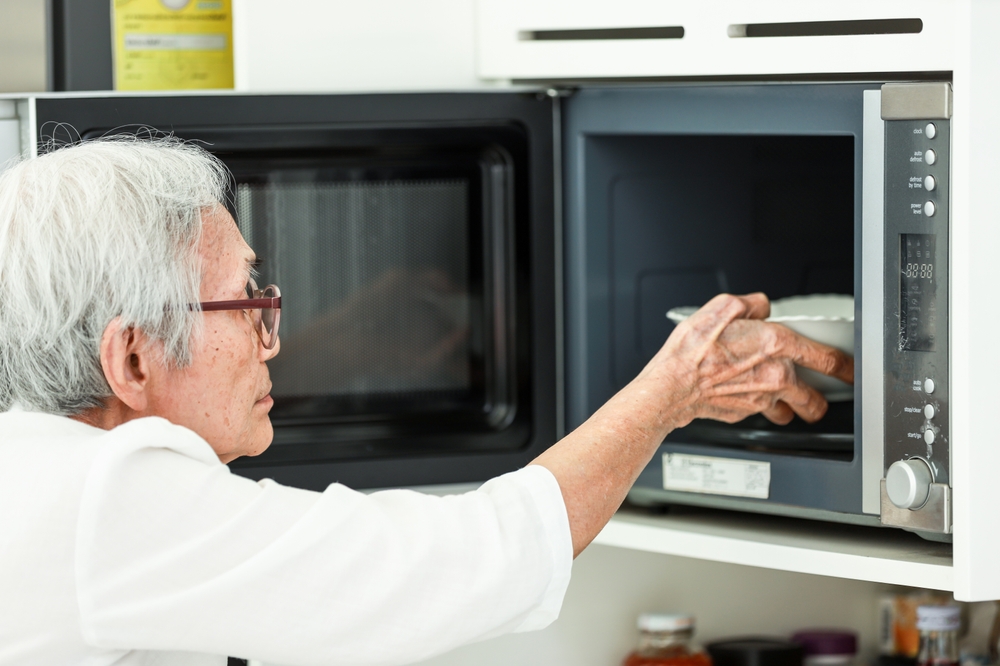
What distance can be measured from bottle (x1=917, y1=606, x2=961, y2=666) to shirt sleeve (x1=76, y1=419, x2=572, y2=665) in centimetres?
69

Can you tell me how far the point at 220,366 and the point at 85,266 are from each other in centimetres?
13

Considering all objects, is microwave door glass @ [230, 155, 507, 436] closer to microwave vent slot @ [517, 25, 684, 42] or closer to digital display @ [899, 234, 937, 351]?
microwave vent slot @ [517, 25, 684, 42]

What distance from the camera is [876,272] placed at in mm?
985

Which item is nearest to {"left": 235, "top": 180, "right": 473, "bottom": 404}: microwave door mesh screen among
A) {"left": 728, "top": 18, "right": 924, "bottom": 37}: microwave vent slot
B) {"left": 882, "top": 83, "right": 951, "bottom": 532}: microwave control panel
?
{"left": 728, "top": 18, "right": 924, "bottom": 37}: microwave vent slot

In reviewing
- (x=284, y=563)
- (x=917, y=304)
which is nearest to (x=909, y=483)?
(x=917, y=304)

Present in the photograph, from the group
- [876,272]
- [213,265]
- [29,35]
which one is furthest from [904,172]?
[29,35]

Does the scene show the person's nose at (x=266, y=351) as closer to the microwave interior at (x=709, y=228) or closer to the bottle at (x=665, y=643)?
the microwave interior at (x=709, y=228)

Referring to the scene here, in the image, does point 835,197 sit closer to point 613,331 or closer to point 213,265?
point 613,331

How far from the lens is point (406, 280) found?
1.19 metres

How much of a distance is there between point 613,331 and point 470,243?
173 millimetres

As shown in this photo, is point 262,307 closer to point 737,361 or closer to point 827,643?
point 737,361

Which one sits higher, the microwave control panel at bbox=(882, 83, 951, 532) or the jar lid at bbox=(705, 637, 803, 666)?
the microwave control panel at bbox=(882, 83, 951, 532)

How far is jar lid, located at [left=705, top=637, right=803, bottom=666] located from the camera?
4.66ft

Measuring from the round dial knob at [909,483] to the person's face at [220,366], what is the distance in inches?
20.5
